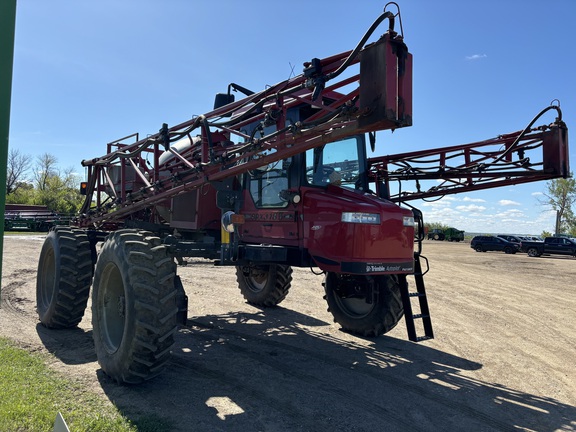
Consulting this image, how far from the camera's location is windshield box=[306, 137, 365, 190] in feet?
18.8

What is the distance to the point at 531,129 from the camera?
5840 mm

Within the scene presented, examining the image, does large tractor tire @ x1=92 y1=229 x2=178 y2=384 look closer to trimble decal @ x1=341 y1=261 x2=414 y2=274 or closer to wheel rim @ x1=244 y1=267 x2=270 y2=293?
trimble decal @ x1=341 y1=261 x2=414 y2=274

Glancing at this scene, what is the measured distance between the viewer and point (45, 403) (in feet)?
12.7

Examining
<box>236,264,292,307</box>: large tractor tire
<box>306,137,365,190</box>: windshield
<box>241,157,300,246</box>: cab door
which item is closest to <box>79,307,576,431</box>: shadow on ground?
<box>241,157,300,246</box>: cab door

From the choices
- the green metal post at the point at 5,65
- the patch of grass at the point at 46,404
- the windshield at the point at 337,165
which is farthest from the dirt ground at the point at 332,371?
the green metal post at the point at 5,65

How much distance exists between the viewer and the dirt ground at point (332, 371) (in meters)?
4.09

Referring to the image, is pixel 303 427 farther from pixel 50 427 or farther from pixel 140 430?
pixel 50 427

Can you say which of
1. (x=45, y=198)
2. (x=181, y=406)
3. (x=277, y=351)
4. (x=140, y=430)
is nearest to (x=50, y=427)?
(x=140, y=430)

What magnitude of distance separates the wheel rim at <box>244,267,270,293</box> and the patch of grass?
440 cm

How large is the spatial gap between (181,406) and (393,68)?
359cm

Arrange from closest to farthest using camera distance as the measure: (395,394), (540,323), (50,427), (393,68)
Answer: (50,427) < (393,68) < (395,394) < (540,323)

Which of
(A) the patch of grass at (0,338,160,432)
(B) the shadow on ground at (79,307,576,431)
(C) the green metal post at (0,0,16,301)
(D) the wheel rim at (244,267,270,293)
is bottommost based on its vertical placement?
(B) the shadow on ground at (79,307,576,431)

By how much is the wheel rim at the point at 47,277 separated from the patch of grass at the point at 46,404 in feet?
7.19

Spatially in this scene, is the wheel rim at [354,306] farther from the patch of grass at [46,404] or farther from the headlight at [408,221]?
the patch of grass at [46,404]
